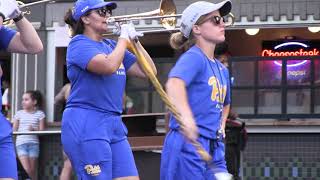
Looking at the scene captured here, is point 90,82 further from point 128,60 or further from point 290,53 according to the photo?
point 290,53

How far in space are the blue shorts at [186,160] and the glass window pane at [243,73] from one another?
230 inches

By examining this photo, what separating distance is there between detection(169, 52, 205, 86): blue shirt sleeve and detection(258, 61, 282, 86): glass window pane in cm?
588

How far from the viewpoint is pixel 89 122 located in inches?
195

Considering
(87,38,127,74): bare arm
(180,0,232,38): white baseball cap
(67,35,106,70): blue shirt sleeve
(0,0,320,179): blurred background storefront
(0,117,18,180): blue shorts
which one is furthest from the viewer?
(0,0,320,179): blurred background storefront

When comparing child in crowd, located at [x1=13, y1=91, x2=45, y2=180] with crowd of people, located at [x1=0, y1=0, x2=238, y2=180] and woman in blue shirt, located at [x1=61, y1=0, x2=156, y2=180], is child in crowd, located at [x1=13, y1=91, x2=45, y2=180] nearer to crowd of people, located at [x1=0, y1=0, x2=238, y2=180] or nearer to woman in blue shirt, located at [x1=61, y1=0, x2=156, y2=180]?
crowd of people, located at [x1=0, y1=0, x2=238, y2=180]

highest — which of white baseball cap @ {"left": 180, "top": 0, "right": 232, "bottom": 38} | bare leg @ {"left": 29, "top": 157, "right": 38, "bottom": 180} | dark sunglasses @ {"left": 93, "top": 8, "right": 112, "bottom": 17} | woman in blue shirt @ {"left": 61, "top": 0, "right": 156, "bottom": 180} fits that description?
dark sunglasses @ {"left": 93, "top": 8, "right": 112, "bottom": 17}

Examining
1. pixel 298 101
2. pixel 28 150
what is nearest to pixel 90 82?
pixel 28 150

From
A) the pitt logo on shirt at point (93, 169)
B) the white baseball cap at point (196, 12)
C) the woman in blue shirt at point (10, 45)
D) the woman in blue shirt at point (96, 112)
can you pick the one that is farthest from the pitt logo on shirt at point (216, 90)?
the woman in blue shirt at point (10, 45)

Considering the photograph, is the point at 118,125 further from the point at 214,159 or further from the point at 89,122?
the point at 214,159

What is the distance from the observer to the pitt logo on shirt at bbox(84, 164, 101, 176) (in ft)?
16.0

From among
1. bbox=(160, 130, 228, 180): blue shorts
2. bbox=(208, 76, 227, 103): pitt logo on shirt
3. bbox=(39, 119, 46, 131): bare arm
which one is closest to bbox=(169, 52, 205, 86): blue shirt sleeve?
bbox=(208, 76, 227, 103): pitt logo on shirt

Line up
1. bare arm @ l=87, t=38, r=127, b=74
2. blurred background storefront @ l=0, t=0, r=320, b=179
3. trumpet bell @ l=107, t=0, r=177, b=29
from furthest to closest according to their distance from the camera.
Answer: blurred background storefront @ l=0, t=0, r=320, b=179
trumpet bell @ l=107, t=0, r=177, b=29
bare arm @ l=87, t=38, r=127, b=74

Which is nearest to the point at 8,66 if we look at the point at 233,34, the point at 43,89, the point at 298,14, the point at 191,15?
the point at 43,89

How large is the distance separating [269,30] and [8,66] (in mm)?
4123
